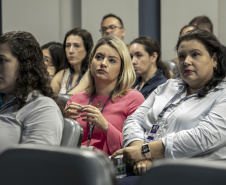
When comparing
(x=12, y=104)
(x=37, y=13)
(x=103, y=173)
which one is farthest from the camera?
(x=37, y=13)

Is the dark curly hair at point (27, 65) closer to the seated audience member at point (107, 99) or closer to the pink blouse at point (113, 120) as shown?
the seated audience member at point (107, 99)

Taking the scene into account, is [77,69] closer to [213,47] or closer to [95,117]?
[95,117]

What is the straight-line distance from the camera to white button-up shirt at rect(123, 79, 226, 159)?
2.11 metres

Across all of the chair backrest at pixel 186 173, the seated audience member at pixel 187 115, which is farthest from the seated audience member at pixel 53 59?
the chair backrest at pixel 186 173

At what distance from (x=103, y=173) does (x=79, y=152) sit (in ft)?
0.25

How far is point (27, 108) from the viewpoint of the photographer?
6.41 ft

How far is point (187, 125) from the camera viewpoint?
2211mm

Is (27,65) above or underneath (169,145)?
above

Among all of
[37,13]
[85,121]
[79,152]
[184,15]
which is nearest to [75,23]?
[37,13]

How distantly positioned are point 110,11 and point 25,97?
14.1 ft

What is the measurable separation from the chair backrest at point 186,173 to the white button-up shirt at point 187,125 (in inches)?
51.4

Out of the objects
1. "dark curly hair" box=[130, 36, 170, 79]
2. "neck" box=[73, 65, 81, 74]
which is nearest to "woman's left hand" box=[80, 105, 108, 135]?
"dark curly hair" box=[130, 36, 170, 79]

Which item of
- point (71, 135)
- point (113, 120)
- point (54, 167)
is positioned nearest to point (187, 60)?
point (113, 120)

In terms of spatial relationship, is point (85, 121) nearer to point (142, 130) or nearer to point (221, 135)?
point (142, 130)
